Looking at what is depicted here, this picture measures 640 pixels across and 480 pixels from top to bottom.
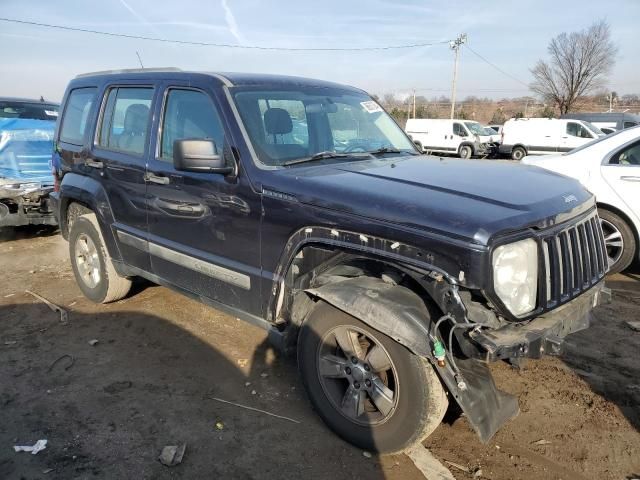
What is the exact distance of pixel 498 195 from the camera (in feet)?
8.80

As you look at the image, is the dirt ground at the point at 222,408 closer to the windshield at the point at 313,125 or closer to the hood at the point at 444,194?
the hood at the point at 444,194

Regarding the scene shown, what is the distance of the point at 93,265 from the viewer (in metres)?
4.99

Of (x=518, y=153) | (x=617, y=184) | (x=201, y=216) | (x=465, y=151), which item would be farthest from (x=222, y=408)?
(x=465, y=151)

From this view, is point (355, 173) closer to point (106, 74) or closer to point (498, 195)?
point (498, 195)

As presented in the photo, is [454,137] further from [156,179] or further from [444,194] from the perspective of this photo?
[444,194]

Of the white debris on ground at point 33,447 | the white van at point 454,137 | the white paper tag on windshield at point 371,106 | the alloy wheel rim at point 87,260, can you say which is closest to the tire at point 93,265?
the alloy wheel rim at point 87,260

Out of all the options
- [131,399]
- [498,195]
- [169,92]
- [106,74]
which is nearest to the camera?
[498,195]

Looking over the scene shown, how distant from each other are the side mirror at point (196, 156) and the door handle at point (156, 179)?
597 mm

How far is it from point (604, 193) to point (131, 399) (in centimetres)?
518

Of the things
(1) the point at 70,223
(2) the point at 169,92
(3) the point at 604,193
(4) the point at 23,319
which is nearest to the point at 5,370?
(4) the point at 23,319

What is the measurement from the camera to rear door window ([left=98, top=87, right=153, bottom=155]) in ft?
13.1

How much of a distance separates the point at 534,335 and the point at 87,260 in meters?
4.30

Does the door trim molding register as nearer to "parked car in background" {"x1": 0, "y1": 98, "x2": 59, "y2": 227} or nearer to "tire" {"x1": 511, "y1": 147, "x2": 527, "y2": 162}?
"parked car in background" {"x1": 0, "y1": 98, "x2": 59, "y2": 227}

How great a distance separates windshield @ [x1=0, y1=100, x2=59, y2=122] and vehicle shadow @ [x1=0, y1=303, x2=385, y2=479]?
4.75 m
